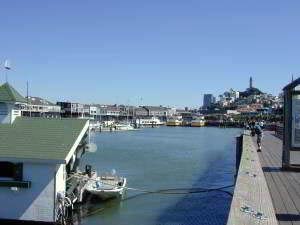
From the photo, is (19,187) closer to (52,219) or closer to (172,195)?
(52,219)

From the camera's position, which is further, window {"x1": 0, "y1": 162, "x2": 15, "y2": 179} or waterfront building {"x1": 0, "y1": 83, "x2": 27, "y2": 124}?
waterfront building {"x1": 0, "y1": 83, "x2": 27, "y2": 124}

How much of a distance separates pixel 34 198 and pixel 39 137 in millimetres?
2785

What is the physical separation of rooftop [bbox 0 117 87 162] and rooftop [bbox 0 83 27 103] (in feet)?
3.02

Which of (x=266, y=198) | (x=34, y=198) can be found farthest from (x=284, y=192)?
(x=34, y=198)

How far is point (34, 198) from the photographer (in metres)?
20.8

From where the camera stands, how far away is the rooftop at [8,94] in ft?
78.2

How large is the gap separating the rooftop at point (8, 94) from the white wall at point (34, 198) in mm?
4046

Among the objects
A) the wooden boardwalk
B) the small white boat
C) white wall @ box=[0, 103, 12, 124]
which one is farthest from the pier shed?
the wooden boardwalk

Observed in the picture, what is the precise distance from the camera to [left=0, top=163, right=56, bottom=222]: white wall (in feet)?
68.4

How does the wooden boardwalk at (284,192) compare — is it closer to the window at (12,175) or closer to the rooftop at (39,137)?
the rooftop at (39,137)

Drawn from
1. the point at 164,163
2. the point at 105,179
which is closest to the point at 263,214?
the point at 105,179

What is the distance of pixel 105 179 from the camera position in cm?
3033

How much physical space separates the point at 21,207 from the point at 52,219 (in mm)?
1241

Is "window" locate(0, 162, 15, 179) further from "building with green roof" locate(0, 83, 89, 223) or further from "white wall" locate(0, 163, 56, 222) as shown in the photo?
"white wall" locate(0, 163, 56, 222)
